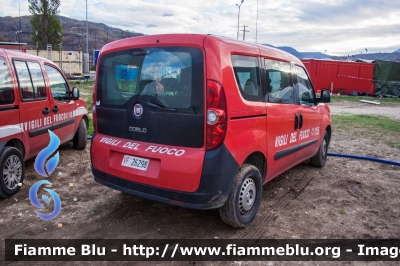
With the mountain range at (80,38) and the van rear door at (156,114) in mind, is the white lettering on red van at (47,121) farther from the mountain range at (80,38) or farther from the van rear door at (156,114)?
the mountain range at (80,38)

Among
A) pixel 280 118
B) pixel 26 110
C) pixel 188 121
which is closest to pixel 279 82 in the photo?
pixel 280 118

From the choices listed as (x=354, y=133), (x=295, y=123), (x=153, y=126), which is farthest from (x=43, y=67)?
(x=354, y=133)

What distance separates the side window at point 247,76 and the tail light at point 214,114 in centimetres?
38

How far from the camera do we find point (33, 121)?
514 centimetres

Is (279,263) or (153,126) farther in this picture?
(153,126)

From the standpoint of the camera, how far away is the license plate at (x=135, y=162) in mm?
3459

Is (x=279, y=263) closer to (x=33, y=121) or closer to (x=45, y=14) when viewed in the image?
(x=33, y=121)

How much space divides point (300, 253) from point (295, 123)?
1.96 meters

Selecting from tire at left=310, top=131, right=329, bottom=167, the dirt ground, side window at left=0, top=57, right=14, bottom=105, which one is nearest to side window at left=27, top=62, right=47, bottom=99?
side window at left=0, top=57, right=14, bottom=105

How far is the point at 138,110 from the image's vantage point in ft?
11.6

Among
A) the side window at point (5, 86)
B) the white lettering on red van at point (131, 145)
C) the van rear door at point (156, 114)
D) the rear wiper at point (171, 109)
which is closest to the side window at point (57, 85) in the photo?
the side window at point (5, 86)

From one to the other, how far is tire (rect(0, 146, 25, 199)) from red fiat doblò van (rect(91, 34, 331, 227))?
1315 mm

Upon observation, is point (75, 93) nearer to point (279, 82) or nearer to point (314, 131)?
point (279, 82)

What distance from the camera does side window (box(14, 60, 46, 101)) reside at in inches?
193
